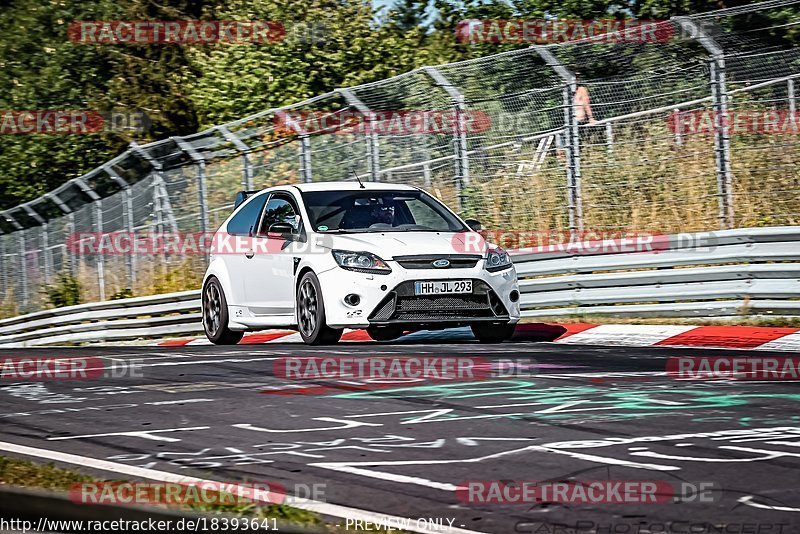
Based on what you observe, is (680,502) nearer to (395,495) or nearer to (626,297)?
(395,495)

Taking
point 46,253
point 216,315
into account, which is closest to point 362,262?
point 216,315

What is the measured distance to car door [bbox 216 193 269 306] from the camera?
1348 centimetres

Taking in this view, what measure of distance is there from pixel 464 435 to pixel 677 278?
7.20m

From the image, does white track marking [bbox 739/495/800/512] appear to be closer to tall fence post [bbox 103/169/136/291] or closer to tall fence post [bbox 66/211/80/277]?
tall fence post [bbox 103/169/136/291]

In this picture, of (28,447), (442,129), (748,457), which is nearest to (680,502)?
(748,457)

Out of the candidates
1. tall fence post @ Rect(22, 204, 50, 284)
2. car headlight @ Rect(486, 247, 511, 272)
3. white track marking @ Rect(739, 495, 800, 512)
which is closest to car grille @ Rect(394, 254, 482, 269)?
car headlight @ Rect(486, 247, 511, 272)

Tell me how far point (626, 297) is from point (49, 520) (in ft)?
34.3

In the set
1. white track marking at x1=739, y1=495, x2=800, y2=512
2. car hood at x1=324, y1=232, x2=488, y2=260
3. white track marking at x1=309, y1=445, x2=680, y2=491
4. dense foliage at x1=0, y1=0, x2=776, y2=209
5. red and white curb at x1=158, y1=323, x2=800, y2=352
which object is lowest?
white track marking at x1=739, y1=495, x2=800, y2=512

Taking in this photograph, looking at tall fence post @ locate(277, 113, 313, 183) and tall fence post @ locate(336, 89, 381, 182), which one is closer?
tall fence post @ locate(336, 89, 381, 182)

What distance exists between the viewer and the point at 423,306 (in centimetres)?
1160

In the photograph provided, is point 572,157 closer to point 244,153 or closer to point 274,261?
point 274,261

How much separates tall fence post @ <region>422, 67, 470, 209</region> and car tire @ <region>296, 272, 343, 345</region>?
476 centimetres

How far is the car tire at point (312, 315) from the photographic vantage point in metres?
11.9

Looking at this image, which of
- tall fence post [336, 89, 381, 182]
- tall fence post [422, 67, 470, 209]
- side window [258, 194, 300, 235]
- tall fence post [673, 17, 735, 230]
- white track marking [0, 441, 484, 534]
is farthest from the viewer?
tall fence post [336, 89, 381, 182]
